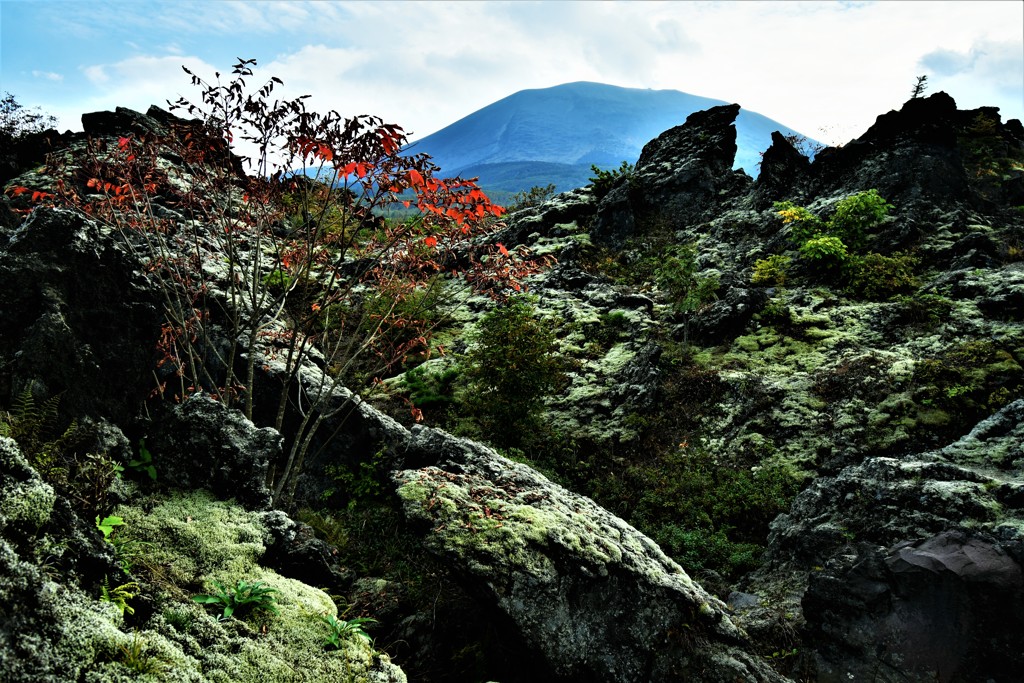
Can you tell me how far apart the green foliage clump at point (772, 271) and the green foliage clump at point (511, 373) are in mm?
7997

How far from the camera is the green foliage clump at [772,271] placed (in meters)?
14.9

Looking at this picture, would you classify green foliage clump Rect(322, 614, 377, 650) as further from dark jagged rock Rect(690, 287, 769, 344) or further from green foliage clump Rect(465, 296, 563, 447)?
dark jagged rock Rect(690, 287, 769, 344)

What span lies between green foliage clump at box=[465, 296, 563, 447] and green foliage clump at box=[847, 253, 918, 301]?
8.48m

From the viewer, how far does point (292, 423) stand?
27.8 ft

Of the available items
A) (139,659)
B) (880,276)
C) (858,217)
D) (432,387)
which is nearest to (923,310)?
(880,276)

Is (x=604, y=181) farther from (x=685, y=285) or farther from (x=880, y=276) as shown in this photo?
(x=880, y=276)

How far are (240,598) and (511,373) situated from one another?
6.73 metres

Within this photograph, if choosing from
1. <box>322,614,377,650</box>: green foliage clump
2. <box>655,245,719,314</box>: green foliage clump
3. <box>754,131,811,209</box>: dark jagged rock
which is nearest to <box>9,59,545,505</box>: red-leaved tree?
<box>322,614,377,650</box>: green foliage clump

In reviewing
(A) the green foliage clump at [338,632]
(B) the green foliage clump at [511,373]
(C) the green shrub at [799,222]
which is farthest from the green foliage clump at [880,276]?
(A) the green foliage clump at [338,632]

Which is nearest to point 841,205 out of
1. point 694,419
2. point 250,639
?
point 694,419

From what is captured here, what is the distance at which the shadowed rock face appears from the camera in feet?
14.8

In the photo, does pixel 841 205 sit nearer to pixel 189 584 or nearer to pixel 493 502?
pixel 493 502

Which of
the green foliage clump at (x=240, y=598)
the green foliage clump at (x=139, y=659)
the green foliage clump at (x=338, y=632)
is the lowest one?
the green foliage clump at (x=338, y=632)

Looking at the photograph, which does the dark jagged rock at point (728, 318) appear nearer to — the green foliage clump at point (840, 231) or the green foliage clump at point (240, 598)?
the green foliage clump at point (840, 231)
